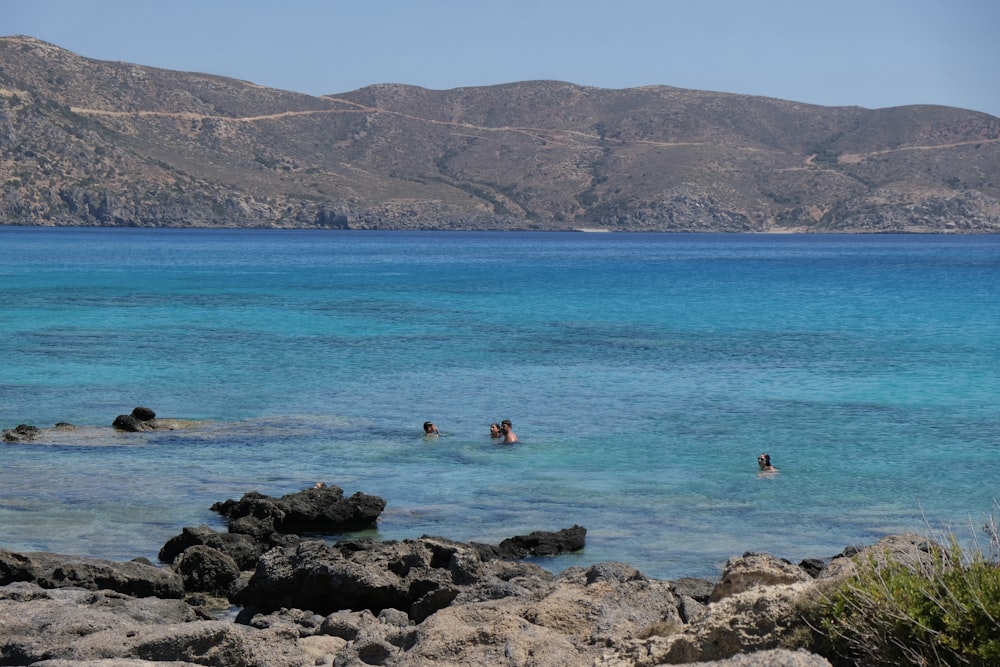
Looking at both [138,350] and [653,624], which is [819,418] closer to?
[653,624]

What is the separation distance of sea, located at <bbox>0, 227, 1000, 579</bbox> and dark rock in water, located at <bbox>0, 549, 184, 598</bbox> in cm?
221

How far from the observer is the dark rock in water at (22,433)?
68.2 ft

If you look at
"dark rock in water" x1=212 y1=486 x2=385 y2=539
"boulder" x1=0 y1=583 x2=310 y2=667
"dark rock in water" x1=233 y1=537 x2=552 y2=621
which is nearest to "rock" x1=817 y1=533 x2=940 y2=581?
"dark rock in water" x1=233 y1=537 x2=552 y2=621

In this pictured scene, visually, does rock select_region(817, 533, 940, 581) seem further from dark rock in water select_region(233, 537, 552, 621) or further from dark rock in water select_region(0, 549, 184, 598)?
dark rock in water select_region(0, 549, 184, 598)

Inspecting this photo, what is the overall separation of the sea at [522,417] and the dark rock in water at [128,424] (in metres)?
0.23

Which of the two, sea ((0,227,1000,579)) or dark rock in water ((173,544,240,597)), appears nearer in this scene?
dark rock in water ((173,544,240,597))

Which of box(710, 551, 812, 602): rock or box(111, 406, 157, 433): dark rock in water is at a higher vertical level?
box(710, 551, 812, 602): rock

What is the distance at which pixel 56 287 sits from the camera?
60.5 metres

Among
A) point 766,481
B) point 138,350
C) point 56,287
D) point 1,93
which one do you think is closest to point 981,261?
point 56,287

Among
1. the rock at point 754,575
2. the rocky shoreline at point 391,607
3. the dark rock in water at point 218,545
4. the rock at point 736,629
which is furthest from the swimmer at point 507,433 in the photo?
the rock at point 736,629

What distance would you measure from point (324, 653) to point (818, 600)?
3753mm

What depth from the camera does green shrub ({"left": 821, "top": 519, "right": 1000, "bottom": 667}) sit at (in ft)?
17.0

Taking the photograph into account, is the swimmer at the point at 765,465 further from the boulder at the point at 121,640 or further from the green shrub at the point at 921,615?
Answer: the green shrub at the point at 921,615

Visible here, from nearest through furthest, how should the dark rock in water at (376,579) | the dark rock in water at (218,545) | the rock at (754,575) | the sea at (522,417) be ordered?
the rock at (754,575) < the dark rock in water at (376,579) < the dark rock in water at (218,545) < the sea at (522,417)
